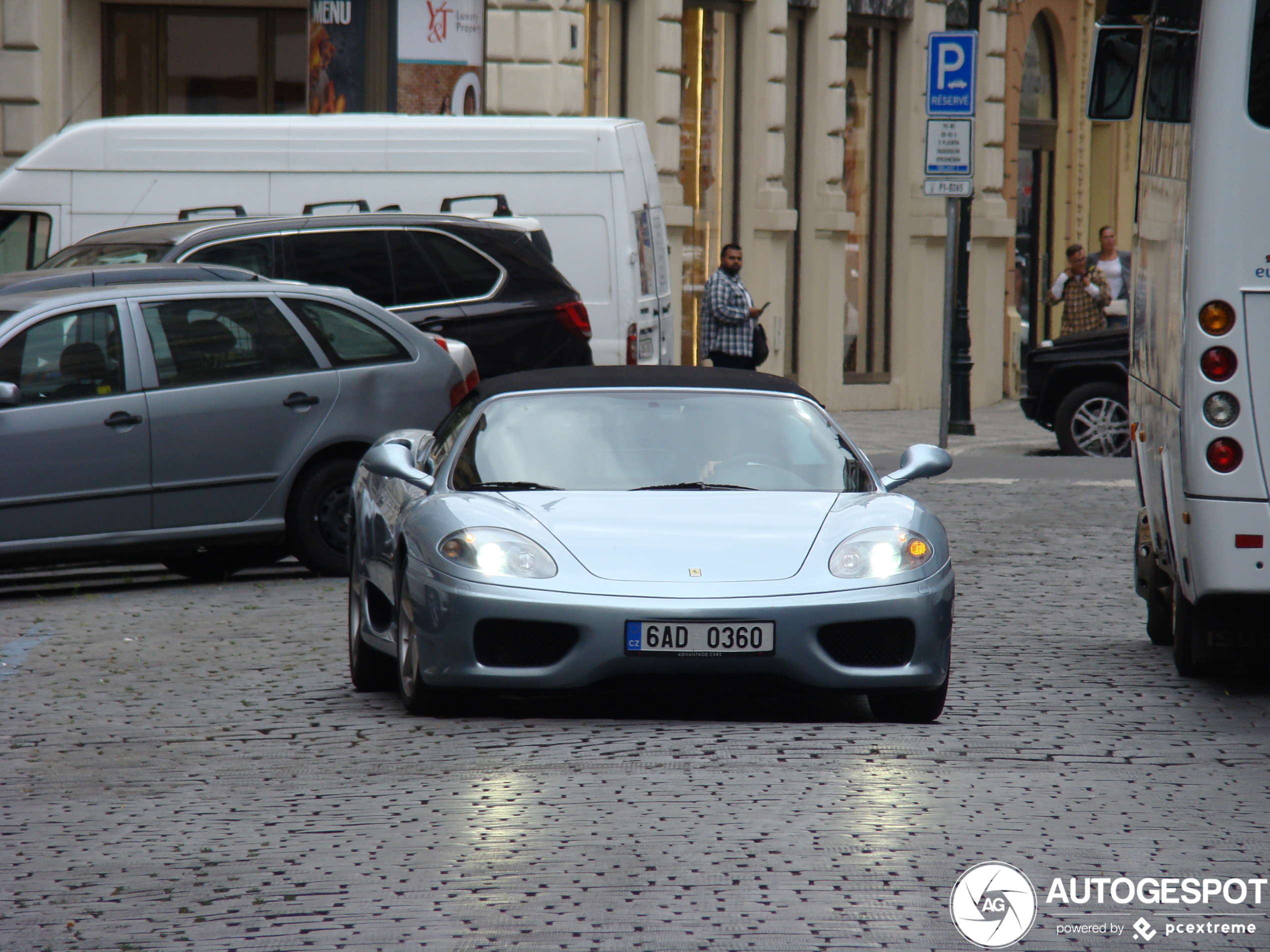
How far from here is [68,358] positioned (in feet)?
36.8

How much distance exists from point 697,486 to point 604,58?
16.3 meters

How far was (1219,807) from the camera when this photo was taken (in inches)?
241

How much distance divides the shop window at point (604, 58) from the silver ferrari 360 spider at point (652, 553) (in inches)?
593

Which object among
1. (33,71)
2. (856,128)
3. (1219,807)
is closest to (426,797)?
(1219,807)

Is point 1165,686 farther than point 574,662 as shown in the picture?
Yes

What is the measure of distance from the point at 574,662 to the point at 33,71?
1570cm

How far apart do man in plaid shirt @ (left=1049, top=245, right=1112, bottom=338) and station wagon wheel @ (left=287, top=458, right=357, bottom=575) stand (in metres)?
11.9

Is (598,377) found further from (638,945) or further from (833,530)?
(638,945)

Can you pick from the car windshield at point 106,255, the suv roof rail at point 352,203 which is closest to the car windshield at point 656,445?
the car windshield at point 106,255

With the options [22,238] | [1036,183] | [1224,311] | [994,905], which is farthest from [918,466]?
[1036,183]

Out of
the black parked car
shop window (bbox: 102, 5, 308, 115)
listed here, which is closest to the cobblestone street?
the black parked car

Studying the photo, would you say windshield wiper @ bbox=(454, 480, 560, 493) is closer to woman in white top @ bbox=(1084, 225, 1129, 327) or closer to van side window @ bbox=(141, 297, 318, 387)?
van side window @ bbox=(141, 297, 318, 387)

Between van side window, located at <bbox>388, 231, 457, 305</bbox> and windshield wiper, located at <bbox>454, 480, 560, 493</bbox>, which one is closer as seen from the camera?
windshield wiper, located at <bbox>454, 480, 560, 493</bbox>

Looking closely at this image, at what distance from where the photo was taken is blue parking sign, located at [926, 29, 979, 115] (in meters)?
19.2
